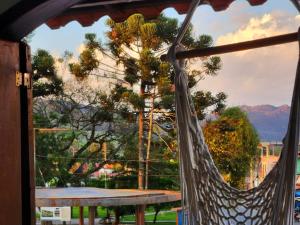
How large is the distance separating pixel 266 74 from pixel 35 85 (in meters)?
2.57

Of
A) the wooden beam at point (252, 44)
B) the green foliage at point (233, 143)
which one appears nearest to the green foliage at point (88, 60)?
the green foliage at point (233, 143)

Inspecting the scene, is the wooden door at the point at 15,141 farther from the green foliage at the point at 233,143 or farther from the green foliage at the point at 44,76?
the green foliage at the point at 44,76

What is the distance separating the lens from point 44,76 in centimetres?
529

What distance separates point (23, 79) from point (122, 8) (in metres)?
0.58

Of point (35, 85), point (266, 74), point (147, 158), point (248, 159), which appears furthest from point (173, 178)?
point (35, 85)

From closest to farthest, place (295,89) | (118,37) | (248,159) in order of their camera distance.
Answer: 1. (295,89)
2. (248,159)
3. (118,37)

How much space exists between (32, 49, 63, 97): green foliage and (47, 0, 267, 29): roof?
3592 millimetres

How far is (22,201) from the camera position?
117 centimetres

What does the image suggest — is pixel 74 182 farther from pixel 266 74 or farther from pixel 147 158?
pixel 266 74

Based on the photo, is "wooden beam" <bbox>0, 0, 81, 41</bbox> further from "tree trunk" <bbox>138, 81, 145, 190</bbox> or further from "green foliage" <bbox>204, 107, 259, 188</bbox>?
"tree trunk" <bbox>138, 81, 145, 190</bbox>

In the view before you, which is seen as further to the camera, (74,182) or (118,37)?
(74,182)

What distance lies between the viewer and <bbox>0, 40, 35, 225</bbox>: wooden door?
110 centimetres

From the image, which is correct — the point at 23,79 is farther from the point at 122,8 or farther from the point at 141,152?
the point at 141,152

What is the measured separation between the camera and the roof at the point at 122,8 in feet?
5.26
